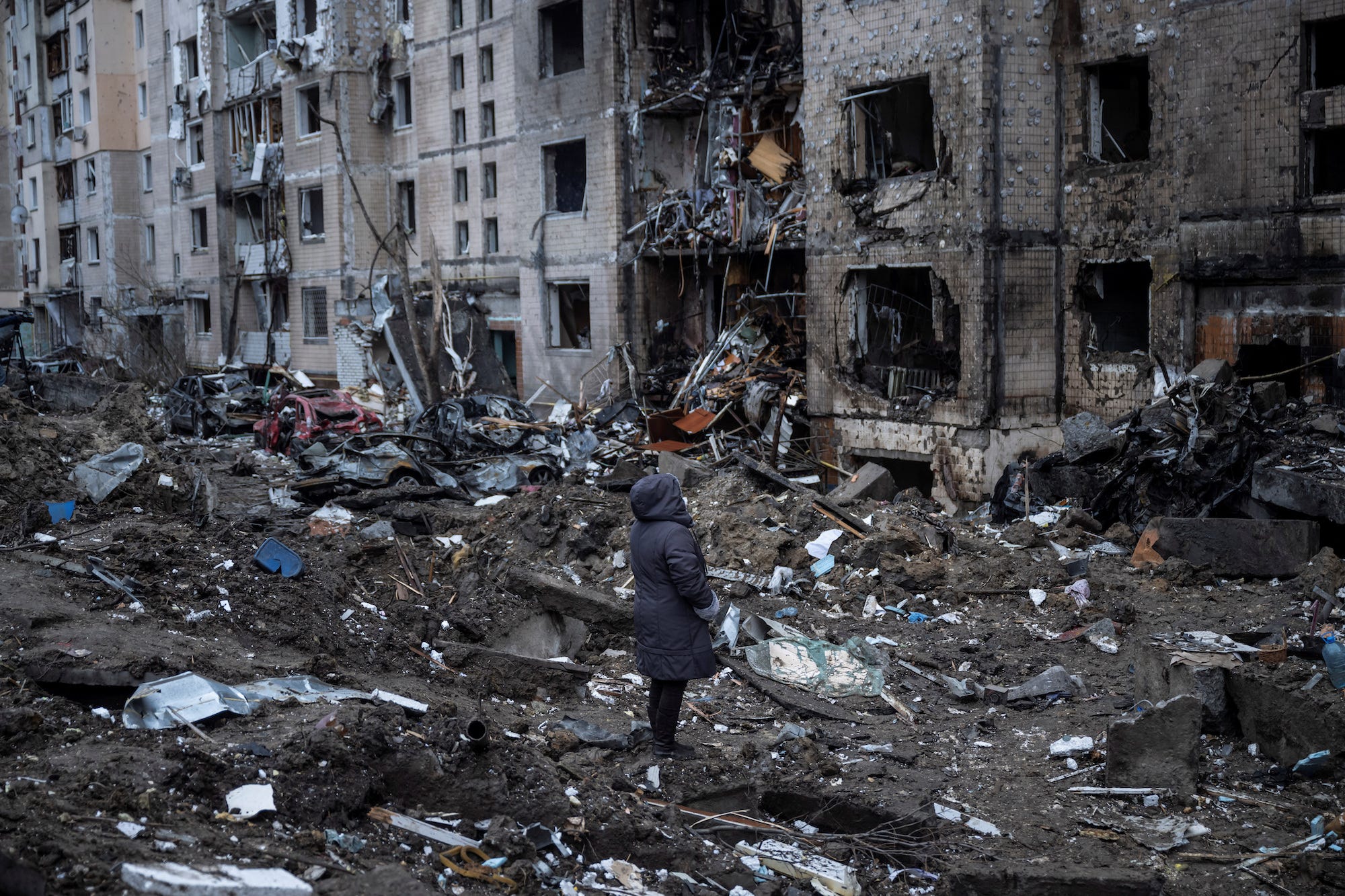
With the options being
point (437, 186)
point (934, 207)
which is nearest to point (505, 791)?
point (934, 207)

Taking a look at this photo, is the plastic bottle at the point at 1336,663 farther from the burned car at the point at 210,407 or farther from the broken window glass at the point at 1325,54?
the burned car at the point at 210,407

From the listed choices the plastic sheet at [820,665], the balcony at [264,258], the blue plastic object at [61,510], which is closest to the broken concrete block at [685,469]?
the plastic sheet at [820,665]

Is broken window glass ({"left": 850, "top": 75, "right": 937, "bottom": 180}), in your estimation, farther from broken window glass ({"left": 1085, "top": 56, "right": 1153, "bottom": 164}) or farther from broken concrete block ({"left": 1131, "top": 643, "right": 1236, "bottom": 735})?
broken concrete block ({"left": 1131, "top": 643, "right": 1236, "bottom": 735})

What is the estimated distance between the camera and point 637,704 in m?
8.48

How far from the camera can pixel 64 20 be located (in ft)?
142

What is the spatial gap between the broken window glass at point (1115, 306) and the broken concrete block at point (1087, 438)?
8.15 ft

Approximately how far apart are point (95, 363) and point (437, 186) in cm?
1523

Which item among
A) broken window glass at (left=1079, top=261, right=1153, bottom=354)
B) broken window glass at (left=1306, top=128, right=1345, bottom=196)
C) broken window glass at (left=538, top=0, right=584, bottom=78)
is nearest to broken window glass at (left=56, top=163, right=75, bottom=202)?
broken window glass at (left=538, top=0, right=584, bottom=78)

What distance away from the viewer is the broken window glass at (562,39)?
76.5ft

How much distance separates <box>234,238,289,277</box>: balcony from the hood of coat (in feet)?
92.3

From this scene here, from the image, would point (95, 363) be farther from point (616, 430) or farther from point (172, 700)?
point (172, 700)

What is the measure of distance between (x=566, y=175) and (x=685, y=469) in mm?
10689

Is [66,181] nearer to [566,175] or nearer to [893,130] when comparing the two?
[566,175]

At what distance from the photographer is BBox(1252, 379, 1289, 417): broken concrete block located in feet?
41.7
